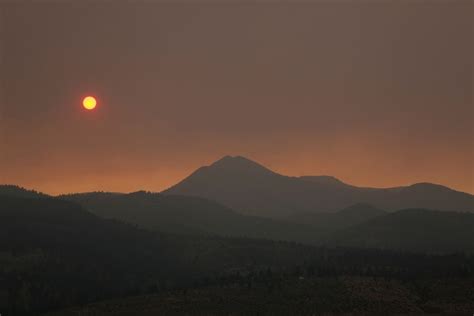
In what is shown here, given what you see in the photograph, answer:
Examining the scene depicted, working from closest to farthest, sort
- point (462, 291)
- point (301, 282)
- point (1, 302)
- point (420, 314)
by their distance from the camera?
point (420, 314) → point (462, 291) → point (301, 282) → point (1, 302)

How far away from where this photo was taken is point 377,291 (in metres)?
132

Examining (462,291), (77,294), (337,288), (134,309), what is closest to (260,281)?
(337,288)

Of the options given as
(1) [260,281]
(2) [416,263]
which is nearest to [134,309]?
(1) [260,281]

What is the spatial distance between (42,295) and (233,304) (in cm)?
8120

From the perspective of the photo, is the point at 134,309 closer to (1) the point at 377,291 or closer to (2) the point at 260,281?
(2) the point at 260,281

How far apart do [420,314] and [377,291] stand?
2323cm

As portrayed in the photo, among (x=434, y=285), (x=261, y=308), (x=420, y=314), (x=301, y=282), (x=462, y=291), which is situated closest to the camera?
(x=420, y=314)

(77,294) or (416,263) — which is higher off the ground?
(416,263)

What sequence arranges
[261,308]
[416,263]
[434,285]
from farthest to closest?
[416,263]
[434,285]
[261,308]

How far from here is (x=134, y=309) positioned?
119m

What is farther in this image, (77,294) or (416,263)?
(416,263)

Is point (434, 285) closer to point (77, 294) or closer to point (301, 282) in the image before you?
point (301, 282)

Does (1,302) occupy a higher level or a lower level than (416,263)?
lower

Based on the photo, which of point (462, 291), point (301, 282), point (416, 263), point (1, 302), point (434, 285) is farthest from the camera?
point (416, 263)
